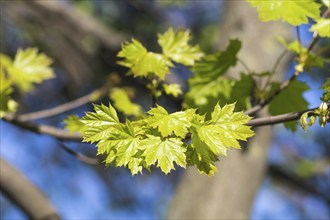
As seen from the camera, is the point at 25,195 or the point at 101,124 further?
the point at 25,195

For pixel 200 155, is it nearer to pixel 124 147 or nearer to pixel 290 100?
pixel 124 147

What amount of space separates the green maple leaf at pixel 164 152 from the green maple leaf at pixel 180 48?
0.42m

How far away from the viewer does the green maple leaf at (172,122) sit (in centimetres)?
78

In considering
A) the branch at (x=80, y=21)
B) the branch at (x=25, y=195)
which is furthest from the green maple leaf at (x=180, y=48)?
the branch at (x=80, y=21)

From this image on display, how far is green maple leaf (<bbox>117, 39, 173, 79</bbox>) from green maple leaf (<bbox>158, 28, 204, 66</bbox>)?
3.3 inches

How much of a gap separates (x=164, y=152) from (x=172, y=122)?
0.18ft

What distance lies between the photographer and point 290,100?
50.6 inches

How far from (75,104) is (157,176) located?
4284 mm

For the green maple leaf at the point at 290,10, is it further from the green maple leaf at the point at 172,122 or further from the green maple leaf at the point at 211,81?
the green maple leaf at the point at 172,122

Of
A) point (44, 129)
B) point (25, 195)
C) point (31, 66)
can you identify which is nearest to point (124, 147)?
point (44, 129)

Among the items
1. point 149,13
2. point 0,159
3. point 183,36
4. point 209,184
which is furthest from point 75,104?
point 149,13

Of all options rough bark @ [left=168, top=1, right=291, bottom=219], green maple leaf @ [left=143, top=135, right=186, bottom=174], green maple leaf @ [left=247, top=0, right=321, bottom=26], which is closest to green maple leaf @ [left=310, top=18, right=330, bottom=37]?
green maple leaf @ [left=247, top=0, right=321, bottom=26]

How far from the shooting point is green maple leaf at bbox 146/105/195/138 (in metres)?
0.78

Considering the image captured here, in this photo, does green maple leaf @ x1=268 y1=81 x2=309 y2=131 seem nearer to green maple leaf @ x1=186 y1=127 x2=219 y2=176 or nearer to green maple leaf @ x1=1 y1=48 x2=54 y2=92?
green maple leaf @ x1=186 y1=127 x2=219 y2=176
